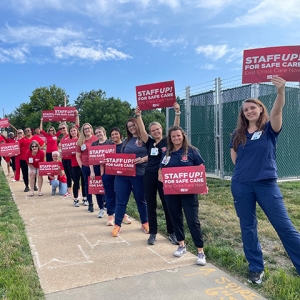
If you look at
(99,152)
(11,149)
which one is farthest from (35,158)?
(99,152)

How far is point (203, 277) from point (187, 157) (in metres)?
1.45

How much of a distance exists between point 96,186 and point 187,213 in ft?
9.19

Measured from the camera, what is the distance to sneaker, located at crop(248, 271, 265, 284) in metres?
3.39

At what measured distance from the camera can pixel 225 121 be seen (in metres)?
10.5

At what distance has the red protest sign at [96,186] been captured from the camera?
6324 mm

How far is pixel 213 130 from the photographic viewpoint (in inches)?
435

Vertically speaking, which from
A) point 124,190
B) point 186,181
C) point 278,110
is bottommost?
point 124,190

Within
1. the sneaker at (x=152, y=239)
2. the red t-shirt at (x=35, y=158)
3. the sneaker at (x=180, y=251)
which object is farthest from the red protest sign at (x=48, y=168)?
the sneaker at (x=180, y=251)

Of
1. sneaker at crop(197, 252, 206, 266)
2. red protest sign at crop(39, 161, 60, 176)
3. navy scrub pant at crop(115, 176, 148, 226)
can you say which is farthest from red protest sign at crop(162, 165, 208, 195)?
red protest sign at crop(39, 161, 60, 176)

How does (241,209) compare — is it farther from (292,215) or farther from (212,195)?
(212,195)

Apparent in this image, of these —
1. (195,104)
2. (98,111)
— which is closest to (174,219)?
(195,104)

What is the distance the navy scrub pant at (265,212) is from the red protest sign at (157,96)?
8.27 ft

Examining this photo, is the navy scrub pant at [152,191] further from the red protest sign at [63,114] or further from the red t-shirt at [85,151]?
the red protest sign at [63,114]

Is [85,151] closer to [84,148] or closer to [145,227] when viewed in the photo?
[84,148]
